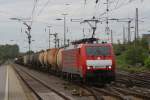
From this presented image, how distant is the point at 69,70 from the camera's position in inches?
1391

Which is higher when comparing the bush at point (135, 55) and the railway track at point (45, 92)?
the bush at point (135, 55)

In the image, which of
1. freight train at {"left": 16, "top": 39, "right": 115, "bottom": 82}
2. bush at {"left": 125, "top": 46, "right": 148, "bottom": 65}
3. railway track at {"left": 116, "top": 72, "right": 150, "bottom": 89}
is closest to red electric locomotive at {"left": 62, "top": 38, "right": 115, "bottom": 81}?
freight train at {"left": 16, "top": 39, "right": 115, "bottom": 82}

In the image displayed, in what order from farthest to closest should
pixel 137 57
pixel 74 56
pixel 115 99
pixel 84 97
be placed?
pixel 137 57
pixel 74 56
pixel 84 97
pixel 115 99

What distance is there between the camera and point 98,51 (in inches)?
1182

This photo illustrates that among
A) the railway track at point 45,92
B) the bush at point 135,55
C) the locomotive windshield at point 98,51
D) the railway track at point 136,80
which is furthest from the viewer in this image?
the bush at point 135,55

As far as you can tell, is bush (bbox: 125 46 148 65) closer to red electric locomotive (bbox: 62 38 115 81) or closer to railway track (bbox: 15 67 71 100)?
railway track (bbox: 15 67 71 100)

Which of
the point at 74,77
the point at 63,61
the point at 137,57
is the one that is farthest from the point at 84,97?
the point at 137,57

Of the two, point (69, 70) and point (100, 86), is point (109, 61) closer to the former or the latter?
point (100, 86)

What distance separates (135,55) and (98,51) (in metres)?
34.0

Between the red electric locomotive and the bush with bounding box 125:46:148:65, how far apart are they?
107ft

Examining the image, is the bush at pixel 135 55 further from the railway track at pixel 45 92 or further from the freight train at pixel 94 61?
the freight train at pixel 94 61

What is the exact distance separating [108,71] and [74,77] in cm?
557

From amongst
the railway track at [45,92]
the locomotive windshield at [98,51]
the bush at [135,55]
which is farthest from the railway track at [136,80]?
the bush at [135,55]

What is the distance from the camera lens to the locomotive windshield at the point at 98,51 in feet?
98.0
